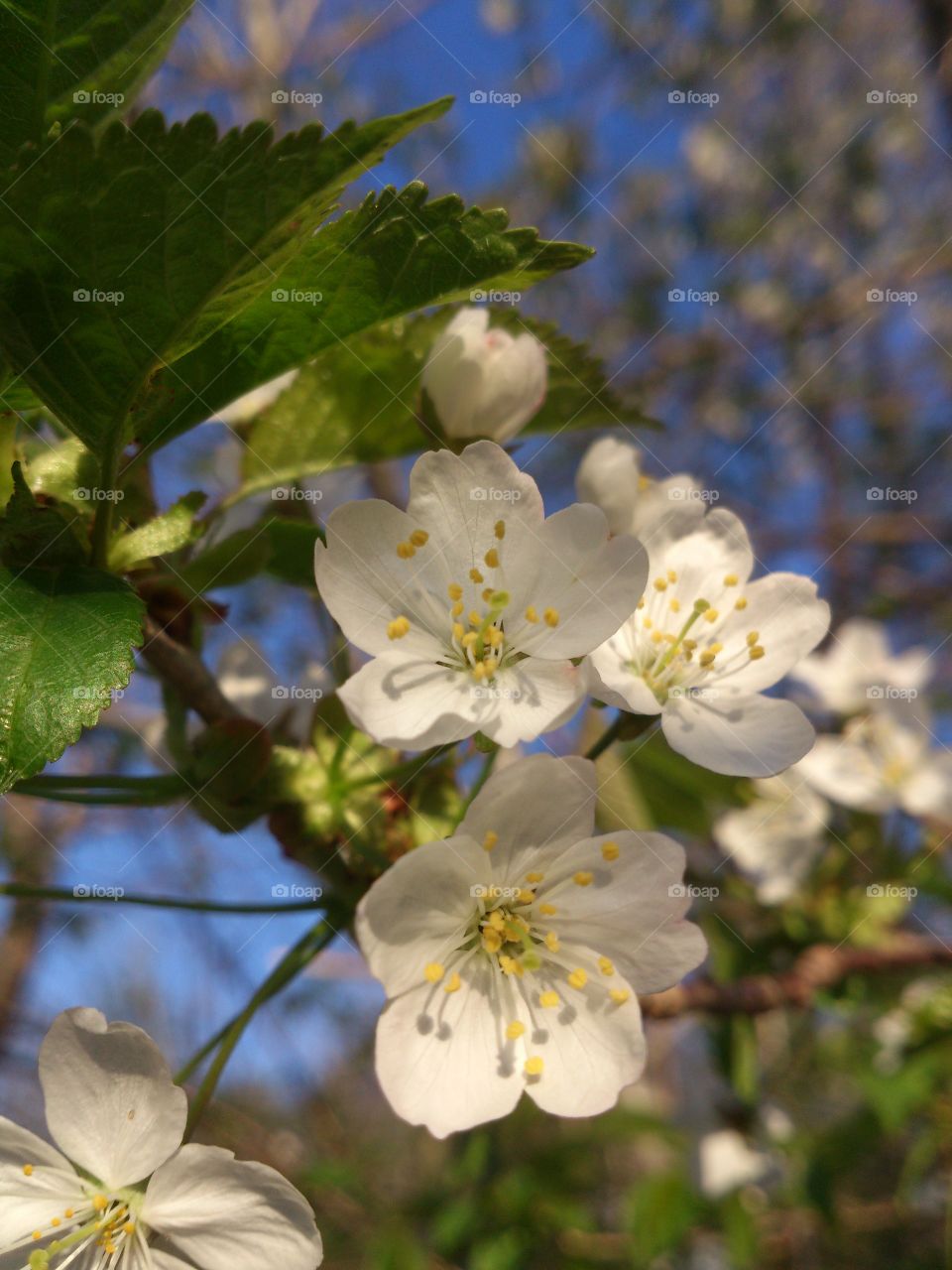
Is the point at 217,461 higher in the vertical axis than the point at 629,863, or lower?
lower

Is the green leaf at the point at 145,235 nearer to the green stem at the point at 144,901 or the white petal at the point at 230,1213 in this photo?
the green stem at the point at 144,901

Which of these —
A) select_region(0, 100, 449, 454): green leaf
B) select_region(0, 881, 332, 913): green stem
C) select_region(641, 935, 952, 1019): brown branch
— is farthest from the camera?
select_region(641, 935, 952, 1019): brown branch

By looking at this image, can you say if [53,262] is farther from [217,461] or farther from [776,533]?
[776,533]

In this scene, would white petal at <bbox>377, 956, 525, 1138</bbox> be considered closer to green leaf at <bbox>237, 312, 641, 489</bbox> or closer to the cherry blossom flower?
the cherry blossom flower

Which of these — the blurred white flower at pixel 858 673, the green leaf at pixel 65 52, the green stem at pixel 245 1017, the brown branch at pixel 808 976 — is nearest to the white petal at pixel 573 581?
the green stem at pixel 245 1017

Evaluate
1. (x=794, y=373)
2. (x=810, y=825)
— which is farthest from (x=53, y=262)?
(x=794, y=373)

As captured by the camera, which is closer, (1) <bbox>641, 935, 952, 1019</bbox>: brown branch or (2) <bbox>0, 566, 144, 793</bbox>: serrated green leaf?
(2) <bbox>0, 566, 144, 793</bbox>: serrated green leaf

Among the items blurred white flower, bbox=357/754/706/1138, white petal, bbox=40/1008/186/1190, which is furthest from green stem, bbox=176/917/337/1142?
blurred white flower, bbox=357/754/706/1138
